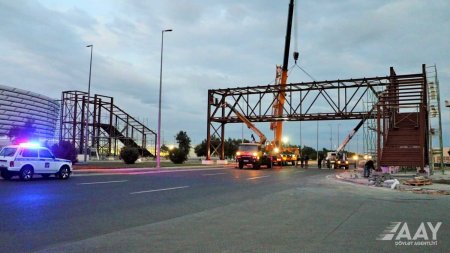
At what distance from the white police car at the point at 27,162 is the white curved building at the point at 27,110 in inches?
2298

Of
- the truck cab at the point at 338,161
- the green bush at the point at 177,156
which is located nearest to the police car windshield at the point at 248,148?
the green bush at the point at 177,156

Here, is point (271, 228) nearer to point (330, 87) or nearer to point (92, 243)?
point (92, 243)

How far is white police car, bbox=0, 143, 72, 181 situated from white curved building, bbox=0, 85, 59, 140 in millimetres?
58359

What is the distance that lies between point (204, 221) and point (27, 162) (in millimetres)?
14595

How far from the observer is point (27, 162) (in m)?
21.6

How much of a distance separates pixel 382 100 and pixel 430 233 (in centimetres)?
2561

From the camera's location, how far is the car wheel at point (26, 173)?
21.4m

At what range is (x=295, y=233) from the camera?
8.88 metres

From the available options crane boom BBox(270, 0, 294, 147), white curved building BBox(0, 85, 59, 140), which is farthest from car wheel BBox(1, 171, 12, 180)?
white curved building BBox(0, 85, 59, 140)

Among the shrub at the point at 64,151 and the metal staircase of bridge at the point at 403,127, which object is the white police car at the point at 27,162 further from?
the metal staircase of bridge at the point at 403,127

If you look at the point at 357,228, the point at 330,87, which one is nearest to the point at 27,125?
the point at 330,87

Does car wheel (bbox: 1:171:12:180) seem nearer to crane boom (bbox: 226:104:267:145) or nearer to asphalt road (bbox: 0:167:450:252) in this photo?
asphalt road (bbox: 0:167:450:252)

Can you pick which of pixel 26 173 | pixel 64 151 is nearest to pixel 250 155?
pixel 64 151

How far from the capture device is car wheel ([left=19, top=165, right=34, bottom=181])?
2139 centimetres
